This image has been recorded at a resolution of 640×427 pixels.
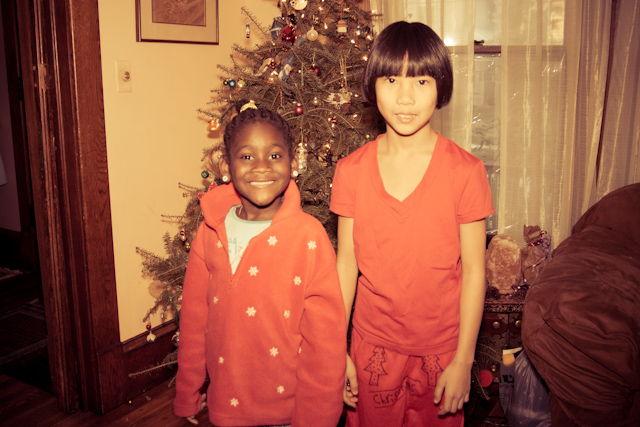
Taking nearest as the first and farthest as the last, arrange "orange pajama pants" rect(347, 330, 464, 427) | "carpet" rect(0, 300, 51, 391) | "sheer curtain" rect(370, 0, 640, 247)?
"orange pajama pants" rect(347, 330, 464, 427), "sheer curtain" rect(370, 0, 640, 247), "carpet" rect(0, 300, 51, 391)

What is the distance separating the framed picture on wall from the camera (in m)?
2.21

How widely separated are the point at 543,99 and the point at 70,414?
269cm

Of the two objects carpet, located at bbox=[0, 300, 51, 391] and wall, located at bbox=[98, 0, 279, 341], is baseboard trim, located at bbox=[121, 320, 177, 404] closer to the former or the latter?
wall, located at bbox=[98, 0, 279, 341]

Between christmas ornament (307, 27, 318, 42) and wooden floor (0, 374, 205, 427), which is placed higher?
christmas ornament (307, 27, 318, 42)

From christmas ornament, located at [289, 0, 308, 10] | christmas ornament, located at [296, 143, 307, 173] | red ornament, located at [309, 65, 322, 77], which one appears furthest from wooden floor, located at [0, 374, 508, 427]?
christmas ornament, located at [289, 0, 308, 10]

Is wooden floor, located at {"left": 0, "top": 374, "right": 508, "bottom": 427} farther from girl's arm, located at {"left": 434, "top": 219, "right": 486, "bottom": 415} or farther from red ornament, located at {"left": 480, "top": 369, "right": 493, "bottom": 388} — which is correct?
girl's arm, located at {"left": 434, "top": 219, "right": 486, "bottom": 415}

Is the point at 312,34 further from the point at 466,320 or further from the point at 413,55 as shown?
the point at 466,320

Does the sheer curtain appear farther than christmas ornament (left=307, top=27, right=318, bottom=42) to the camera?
Yes

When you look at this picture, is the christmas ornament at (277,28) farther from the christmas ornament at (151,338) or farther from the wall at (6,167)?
the wall at (6,167)

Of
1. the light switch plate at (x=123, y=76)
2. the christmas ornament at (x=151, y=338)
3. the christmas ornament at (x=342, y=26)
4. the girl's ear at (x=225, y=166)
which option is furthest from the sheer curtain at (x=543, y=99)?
the christmas ornament at (x=151, y=338)

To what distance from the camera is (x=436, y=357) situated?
4.13 ft

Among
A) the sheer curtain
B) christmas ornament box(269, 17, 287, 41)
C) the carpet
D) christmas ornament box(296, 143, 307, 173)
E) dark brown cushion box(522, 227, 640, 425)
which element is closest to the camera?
dark brown cushion box(522, 227, 640, 425)

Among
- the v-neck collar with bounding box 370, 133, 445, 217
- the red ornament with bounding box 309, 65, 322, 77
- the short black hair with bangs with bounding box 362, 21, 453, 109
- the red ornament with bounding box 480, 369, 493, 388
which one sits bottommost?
the red ornament with bounding box 480, 369, 493, 388

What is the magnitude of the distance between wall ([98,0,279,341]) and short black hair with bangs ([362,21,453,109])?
4.57 feet
